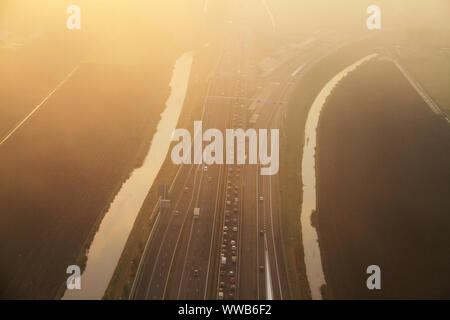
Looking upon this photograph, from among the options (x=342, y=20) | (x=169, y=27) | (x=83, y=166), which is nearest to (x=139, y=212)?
(x=83, y=166)

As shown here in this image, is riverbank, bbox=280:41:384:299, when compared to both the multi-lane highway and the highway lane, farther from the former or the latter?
the highway lane

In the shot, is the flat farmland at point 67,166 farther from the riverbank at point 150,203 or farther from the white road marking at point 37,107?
the riverbank at point 150,203

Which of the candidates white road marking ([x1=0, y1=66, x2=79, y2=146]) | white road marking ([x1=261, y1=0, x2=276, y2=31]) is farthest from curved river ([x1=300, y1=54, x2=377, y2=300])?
white road marking ([x1=0, y1=66, x2=79, y2=146])
